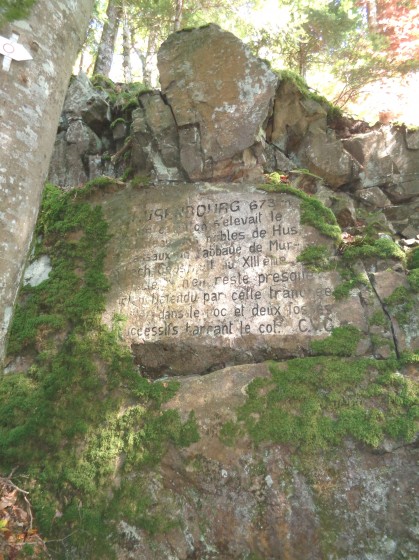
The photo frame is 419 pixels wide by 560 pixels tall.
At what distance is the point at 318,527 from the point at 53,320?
3.64 metres

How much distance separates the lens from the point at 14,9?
260 cm

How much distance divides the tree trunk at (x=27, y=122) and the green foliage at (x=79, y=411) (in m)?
2.44

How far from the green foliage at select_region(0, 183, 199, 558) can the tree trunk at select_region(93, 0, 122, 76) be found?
8.51 meters

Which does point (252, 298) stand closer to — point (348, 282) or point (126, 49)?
point (348, 282)

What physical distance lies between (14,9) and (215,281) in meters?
3.32

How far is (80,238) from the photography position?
6.00 m

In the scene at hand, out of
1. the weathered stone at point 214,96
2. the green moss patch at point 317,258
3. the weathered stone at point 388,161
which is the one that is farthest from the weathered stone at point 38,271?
the weathered stone at point 388,161

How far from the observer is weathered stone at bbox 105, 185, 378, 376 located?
16.0 ft

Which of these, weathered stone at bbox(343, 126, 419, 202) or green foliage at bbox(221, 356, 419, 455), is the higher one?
weathered stone at bbox(343, 126, 419, 202)

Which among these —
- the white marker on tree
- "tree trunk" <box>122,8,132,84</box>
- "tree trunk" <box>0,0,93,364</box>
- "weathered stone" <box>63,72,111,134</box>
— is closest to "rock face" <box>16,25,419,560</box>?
"weathered stone" <box>63,72,111,134</box>

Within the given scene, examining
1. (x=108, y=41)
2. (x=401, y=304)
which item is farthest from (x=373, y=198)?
(x=108, y=41)

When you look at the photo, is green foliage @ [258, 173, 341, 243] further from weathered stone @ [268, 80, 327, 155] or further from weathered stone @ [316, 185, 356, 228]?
weathered stone @ [268, 80, 327, 155]

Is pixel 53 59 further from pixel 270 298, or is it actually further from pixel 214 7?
pixel 214 7

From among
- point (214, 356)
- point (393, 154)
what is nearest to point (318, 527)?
point (214, 356)
